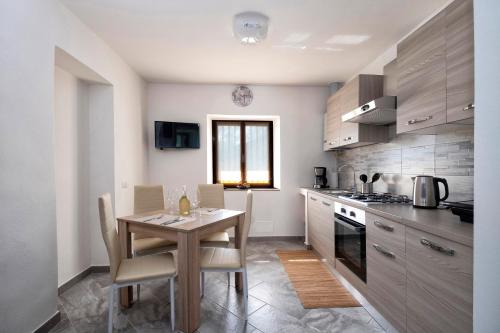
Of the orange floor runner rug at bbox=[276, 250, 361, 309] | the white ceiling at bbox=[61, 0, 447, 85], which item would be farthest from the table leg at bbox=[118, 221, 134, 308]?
the white ceiling at bbox=[61, 0, 447, 85]

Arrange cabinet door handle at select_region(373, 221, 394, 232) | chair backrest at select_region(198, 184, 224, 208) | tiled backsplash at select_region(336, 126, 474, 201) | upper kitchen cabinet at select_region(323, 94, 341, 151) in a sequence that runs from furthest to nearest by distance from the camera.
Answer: upper kitchen cabinet at select_region(323, 94, 341, 151), chair backrest at select_region(198, 184, 224, 208), tiled backsplash at select_region(336, 126, 474, 201), cabinet door handle at select_region(373, 221, 394, 232)

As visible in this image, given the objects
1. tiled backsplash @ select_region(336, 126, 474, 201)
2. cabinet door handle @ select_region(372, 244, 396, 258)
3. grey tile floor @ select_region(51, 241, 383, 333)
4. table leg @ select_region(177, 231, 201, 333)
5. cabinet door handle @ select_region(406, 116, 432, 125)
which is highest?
cabinet door handle @ select_region(406, 116, 432, 125)

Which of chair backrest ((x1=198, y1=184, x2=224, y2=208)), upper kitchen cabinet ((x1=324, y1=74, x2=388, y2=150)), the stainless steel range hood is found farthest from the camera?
chair backrest ((x1=198, y1=184, x2=224, y2=208))

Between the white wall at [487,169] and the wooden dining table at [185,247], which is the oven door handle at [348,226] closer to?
the wooden dining table at [185,247]

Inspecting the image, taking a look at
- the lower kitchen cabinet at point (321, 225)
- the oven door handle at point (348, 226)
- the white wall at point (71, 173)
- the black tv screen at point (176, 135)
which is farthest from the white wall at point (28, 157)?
the lower kitchen cabinet at point (321, 225)

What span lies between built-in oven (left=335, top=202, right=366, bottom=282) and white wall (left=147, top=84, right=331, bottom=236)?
1.47 metres

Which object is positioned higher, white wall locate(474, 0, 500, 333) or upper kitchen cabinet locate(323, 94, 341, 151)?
upper kitchen cabinet locate(323, 94, 341, 151)

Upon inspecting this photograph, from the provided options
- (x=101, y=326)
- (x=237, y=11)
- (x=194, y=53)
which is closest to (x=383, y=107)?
(x=237, y=11)

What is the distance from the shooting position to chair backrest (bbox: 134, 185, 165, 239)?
8.91 feet

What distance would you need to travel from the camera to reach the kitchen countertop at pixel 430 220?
1.17m

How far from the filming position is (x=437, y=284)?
1.29m

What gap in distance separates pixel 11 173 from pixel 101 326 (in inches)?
49.6

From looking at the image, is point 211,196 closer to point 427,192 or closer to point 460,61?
point 427,192

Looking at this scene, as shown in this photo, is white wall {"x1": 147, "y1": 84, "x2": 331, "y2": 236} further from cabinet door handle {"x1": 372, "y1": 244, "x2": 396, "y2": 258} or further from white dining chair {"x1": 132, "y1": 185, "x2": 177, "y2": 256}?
cabinet door handle {"x1": 372, "y1": 244, "x2": 396, "y2": 258}
